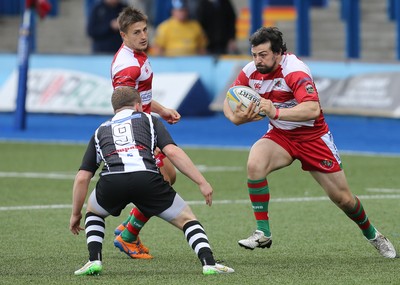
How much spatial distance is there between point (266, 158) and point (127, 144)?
1.57 metres

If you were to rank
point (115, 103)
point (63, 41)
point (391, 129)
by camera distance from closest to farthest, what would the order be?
point (115, 103) → point (391, 129) → point (63, 41)

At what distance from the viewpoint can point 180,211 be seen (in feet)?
27.4

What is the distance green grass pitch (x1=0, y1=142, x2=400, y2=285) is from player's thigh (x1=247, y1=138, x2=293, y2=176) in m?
0.68

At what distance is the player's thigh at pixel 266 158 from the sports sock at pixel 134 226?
3.15 feet

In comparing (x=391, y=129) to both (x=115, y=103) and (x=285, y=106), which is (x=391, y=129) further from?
(x=115, y=103)

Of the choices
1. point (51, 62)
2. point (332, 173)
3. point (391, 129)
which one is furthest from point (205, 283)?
point (51, 62)

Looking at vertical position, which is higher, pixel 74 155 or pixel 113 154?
pixel 113 154

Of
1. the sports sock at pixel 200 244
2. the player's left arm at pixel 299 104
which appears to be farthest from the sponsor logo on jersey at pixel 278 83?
the sports sock at pixel 200 244

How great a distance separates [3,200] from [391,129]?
8786 millimetres

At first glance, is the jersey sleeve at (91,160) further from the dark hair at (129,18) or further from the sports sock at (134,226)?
the dark hair at (129,18)

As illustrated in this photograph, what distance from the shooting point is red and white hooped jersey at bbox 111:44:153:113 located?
390 inches

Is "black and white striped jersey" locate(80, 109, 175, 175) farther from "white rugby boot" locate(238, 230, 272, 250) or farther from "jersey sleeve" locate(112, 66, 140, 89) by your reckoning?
"jersey sleeve" locate(112, 66, 140, 89)

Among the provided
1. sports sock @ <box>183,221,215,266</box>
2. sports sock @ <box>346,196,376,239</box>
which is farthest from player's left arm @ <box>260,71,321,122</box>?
sports sock @ <box>183,221,215,266</box>

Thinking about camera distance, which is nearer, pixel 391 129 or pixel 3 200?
pixel 3 200
